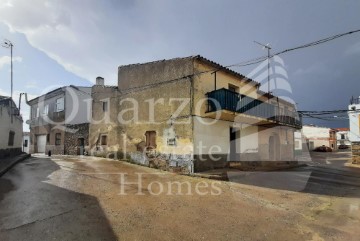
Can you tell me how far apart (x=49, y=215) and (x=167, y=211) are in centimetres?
307

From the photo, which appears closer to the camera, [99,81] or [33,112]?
[99,81]

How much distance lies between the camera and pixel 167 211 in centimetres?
686

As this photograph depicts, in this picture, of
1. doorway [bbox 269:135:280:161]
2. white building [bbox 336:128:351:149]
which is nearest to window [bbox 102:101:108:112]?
doorway [bbox 269:135:280:161]

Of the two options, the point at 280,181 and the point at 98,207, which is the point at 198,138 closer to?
the point at 280,181

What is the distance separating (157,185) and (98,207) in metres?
3.34

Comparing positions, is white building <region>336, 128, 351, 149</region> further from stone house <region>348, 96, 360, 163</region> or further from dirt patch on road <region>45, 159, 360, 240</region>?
dirt patch on road <region>45, 159, 360, 240</region>

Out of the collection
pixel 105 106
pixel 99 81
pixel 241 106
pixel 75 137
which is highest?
pixel 99 81

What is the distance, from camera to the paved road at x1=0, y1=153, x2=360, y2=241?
17.7 feet

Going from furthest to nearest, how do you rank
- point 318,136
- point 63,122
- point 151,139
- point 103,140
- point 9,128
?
point 318,136
point 63,122
point 103,140
point 9,128
point 151,139

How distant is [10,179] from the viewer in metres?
10.9

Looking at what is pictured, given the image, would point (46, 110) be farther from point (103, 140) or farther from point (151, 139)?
point (151, 139)

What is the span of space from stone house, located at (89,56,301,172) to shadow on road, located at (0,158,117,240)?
6.62 m

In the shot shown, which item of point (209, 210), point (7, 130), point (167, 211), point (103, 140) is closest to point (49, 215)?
point (167, 211)

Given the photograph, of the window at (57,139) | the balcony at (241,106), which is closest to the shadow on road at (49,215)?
the balcony at (241,106)
